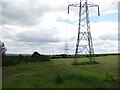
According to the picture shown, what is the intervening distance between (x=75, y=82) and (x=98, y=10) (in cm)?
2661

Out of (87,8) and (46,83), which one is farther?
(87,8)

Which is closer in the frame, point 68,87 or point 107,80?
point 68,87

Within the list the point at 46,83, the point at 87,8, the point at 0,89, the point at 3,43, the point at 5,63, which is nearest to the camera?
the point at 0,89

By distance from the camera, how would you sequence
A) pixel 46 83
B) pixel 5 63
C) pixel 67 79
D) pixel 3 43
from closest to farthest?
1. pixel 46 83
2. pixel 67 79
3. pixel 5 63
4. pixel 3 43

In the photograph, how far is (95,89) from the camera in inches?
869

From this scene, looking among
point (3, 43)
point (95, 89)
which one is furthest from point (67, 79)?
point (3, 43)

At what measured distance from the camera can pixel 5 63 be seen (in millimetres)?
66875

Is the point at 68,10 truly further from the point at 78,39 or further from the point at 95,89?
the point at 95,89

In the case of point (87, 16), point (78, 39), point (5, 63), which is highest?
point (87, 16)

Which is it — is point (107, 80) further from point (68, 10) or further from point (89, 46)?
point (68, 10)

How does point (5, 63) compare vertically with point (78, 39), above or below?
below

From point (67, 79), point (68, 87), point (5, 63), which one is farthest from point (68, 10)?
point (68, 87)

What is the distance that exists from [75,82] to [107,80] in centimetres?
308

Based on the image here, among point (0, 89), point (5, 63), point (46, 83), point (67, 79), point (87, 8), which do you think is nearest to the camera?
point (0, 89)
